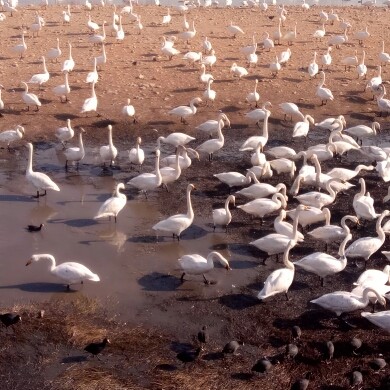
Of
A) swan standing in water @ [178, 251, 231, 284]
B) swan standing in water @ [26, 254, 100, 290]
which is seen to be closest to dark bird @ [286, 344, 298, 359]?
swan standing in water @ [178, 251, 231, 284]

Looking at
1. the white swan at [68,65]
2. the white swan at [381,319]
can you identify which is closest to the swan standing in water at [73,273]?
the white swan at [381,319]

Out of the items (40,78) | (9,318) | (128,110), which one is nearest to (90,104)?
(128,110)

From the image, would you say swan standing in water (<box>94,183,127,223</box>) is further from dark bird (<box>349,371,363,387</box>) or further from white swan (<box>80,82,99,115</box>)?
dark bird (<box>349,371,363,387</box>)

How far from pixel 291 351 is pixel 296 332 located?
47 cm

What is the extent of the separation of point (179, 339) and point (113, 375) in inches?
48.3

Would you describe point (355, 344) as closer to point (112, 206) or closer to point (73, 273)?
point (73, 273)

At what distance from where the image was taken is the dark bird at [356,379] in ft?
29.9

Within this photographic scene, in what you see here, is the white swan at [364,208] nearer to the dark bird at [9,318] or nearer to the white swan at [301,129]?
the white swan at [301,129]

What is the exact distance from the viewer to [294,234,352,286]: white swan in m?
11.5

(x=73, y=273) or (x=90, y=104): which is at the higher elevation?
(x=90, y=104)

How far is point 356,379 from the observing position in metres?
9.10

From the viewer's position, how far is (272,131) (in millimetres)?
18984

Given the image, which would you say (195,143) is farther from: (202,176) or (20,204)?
(20,204)

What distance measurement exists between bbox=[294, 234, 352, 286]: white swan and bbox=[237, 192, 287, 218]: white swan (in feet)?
6.82
